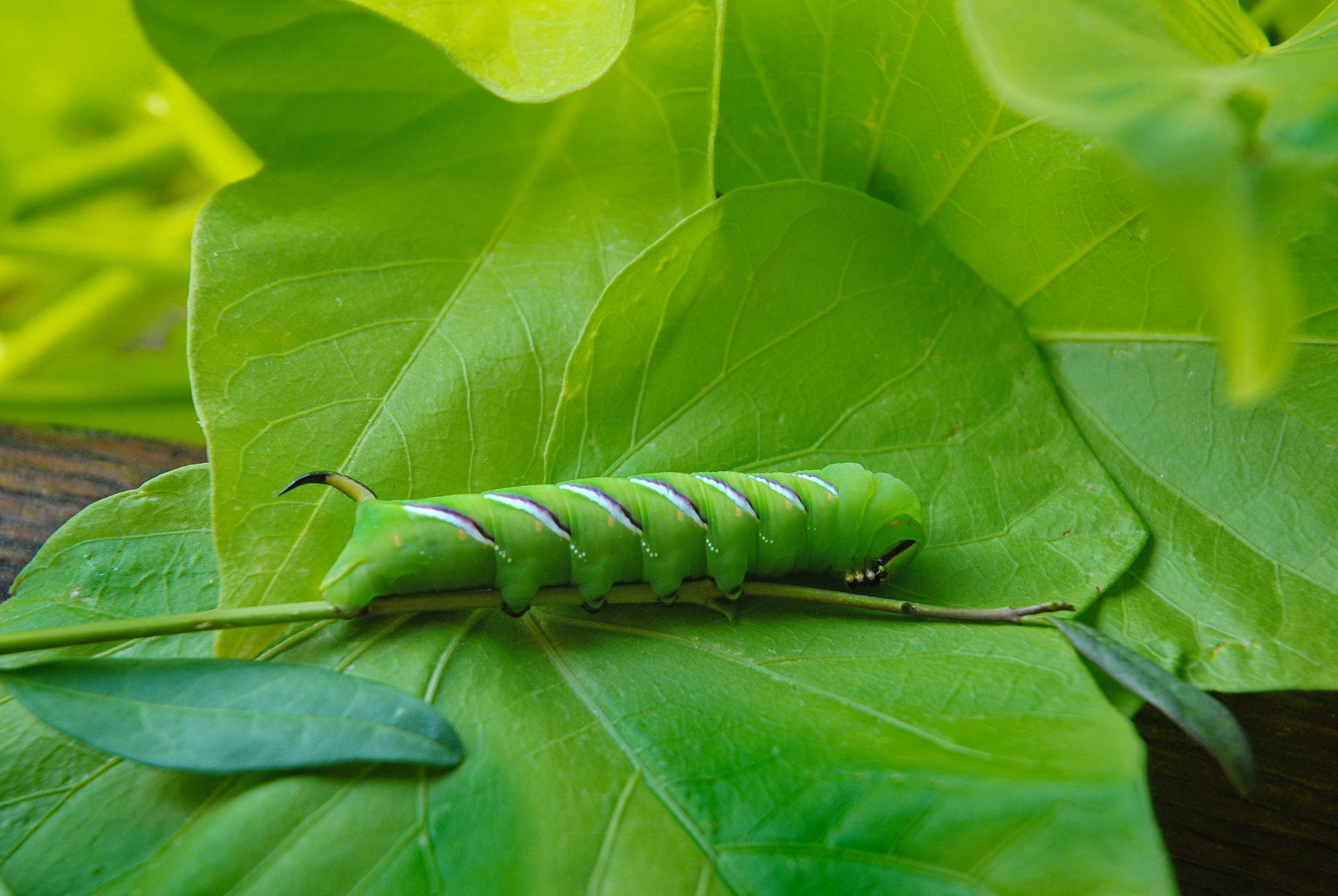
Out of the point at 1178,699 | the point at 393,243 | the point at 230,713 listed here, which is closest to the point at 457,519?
the point at 230,713

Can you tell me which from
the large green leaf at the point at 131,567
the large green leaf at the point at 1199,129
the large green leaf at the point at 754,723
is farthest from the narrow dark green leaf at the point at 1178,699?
the large green leaf at the point at 131,567

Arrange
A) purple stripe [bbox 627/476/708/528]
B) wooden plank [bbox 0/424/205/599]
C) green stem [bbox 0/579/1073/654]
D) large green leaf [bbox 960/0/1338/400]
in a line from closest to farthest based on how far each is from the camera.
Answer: large green leaf [bbox 960/0/1338/400], green stem [bbox 0/579/1073/654], purple stripe [bbox 627/476/708/528], wooden plank [bbox 0/424/205/599]

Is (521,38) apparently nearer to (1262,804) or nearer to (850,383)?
(850,383)

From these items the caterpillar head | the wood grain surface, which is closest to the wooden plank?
the caterpillar head

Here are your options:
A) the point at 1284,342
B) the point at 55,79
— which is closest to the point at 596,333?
the point at 1284,342

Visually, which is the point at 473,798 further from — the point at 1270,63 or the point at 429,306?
the point at 1270,63

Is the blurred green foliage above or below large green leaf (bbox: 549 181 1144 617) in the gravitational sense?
above

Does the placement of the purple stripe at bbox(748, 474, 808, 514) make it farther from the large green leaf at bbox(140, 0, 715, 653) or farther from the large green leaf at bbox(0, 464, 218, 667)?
the large green leaf at bbox(0, 464, 218, 667)
